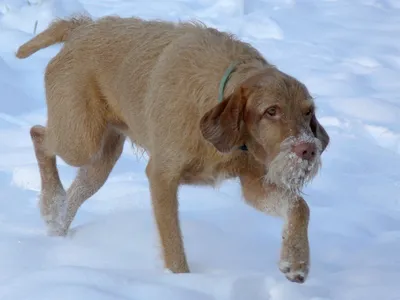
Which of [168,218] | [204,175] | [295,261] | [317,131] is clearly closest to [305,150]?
[317,131]

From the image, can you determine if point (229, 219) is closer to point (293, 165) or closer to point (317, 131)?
point (317, 131)

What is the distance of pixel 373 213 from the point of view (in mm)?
5984

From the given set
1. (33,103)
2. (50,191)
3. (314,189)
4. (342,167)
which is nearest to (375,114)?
(342,167)

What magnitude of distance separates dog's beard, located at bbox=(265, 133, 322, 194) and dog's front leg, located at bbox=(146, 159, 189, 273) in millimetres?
714

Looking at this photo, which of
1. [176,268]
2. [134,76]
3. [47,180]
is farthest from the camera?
[47,180]

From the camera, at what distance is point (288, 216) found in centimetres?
446

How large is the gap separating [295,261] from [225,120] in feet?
2.44

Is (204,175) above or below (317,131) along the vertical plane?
below

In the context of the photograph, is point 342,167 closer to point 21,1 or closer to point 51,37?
point 51,37

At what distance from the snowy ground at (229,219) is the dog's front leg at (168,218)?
0.40ft

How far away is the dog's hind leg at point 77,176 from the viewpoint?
5.71 metres

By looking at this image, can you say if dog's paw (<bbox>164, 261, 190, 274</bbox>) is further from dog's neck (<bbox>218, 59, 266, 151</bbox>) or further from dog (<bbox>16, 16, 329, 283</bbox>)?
dog's neck (<bbox>218, 59, 266, 151</bbox>)

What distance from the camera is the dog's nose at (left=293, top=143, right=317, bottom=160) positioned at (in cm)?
385

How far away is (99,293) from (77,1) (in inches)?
358
